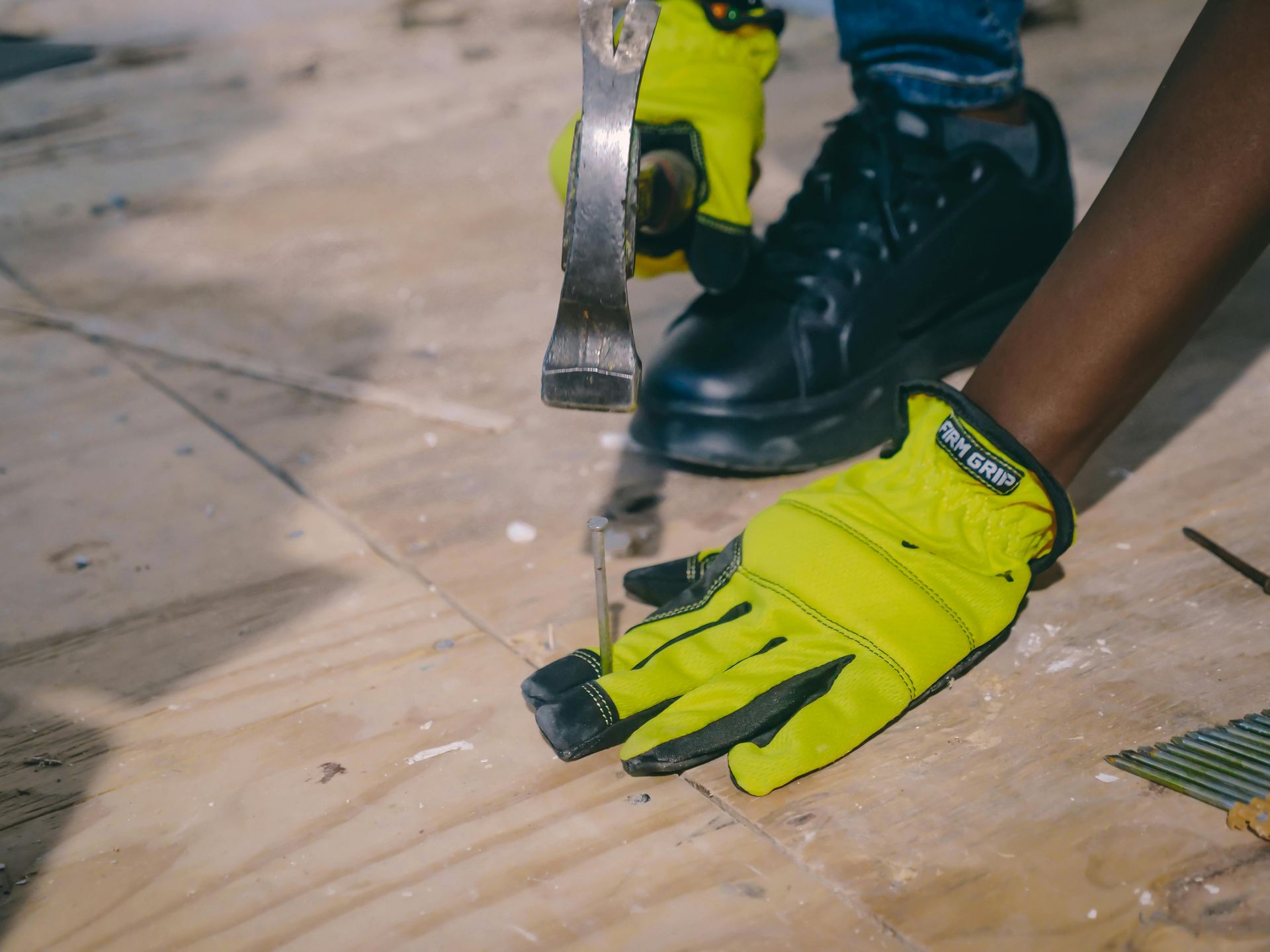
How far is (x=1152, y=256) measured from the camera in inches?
40.0

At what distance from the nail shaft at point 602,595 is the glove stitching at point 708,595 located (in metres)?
0.05

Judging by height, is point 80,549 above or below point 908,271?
below

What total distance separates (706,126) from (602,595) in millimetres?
669

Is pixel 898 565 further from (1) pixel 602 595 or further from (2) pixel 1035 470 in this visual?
(1) pixel 602 595

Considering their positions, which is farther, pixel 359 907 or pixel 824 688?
pixel 824 688

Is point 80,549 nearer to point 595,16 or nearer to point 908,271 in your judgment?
point 595,16

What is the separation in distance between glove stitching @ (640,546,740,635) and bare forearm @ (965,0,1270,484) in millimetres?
296

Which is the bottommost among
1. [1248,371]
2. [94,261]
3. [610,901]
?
[94,261]

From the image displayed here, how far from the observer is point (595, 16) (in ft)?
A: 3.07

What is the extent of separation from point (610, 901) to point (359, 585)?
527mm

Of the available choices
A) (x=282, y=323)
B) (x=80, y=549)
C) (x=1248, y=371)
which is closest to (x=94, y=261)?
(x=282, y=323)

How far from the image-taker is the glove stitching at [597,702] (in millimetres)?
950

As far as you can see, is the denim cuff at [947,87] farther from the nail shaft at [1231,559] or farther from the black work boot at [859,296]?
the nail shaft at [1231,559]

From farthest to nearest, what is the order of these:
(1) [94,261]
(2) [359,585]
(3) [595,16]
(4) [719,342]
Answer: (1) [94,261] → (4) [719,342] → (2) [359,585] → (3) [595,16]
